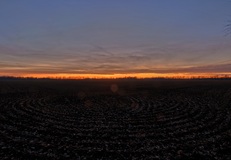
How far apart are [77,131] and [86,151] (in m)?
5.26

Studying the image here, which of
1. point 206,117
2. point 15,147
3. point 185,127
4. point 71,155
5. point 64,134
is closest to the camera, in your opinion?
point 71,155

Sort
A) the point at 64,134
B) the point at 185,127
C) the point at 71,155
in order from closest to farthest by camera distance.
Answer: the point at 71,155 → the point at 64,134 → the point at 185,127

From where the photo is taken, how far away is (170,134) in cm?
1945

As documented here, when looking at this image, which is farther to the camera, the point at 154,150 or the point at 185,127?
the point at 185,127

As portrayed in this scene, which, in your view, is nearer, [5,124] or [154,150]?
[154,150]

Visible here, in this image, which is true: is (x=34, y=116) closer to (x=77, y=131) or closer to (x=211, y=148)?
(x=77, y=131)

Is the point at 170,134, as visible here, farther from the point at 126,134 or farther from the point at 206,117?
the point at 206,117

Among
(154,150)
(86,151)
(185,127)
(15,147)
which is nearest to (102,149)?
(86,151)

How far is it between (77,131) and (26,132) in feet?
14.6

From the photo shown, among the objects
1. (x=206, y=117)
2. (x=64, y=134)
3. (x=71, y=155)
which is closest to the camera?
(x=71, y=155)

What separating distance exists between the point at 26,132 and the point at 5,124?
4.07 metres

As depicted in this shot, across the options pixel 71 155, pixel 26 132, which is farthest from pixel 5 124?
pixel 71 155

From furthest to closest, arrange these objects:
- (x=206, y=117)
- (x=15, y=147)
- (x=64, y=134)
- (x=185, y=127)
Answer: (x=206, y=117)
(x=185, y=127)
(x=64, y=134)
(x=15, y=147)

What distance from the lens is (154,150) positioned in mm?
15664
